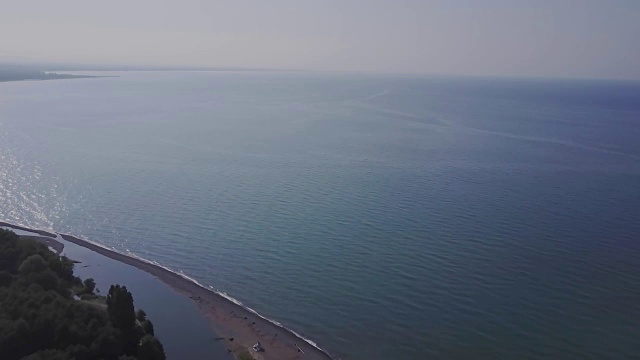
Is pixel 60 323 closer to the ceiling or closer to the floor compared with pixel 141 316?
closer to the ceiling

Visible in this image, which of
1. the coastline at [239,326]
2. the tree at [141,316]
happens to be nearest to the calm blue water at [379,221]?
the coastline at [239,326]

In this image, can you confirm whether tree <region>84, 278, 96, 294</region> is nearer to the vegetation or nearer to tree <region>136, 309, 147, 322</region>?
the vegetation

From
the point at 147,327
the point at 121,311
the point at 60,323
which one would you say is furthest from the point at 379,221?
the point at 60,323

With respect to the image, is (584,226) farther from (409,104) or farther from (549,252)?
(409,104)

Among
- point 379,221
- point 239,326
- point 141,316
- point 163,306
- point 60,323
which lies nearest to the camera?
point 60,323

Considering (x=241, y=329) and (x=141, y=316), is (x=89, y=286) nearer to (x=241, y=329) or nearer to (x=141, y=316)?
(x=141, y=316)

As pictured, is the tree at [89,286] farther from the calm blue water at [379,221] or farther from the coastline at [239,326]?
the calm blue water at [379,221]

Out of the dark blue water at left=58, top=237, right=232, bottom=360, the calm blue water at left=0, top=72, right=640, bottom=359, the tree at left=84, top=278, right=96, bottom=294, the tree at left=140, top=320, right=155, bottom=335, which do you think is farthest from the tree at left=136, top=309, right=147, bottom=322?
the calm blue water at left=0, top=72, right=640, bottom=359

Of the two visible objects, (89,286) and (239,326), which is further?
(89,286)
